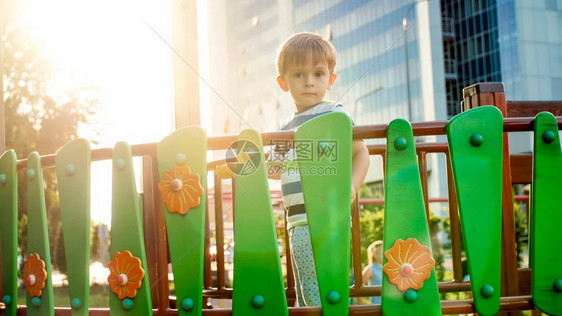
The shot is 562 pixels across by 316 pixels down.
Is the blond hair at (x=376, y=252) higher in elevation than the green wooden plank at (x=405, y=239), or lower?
lower

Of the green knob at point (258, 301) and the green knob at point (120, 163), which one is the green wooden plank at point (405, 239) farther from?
the green knob at point (120, 163)

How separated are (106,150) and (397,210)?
3.16 ft

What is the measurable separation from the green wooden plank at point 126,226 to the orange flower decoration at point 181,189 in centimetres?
12

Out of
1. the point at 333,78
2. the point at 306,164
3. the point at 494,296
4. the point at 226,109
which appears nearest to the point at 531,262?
the point at 494,296

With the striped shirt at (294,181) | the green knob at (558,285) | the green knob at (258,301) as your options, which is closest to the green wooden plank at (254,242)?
the green knob at (258,301)

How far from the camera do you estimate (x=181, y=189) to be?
215 centimetres

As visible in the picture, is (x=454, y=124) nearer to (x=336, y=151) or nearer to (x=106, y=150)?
(x=336, y=151)

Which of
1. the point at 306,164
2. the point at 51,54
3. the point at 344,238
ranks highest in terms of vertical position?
A: the point at 51,54

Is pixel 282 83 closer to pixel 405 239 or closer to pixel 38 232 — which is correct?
pixel 405 239

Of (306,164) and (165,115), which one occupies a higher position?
(165,115)

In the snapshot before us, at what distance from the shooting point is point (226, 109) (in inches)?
154

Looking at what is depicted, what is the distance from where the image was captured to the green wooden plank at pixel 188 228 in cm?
215

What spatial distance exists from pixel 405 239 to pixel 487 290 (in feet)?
1.00

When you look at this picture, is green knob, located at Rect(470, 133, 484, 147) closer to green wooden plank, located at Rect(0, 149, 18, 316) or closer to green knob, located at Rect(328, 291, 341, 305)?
green knob, located at Rect(328, 291, 341, 305)
